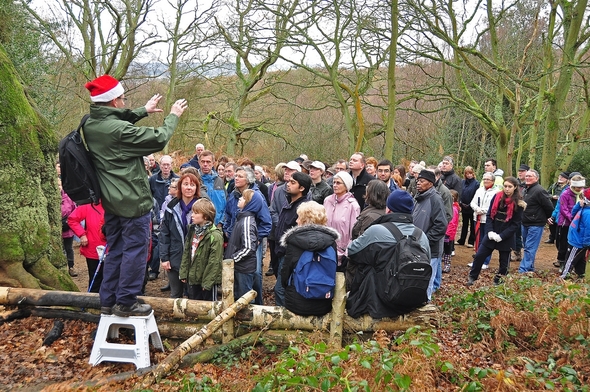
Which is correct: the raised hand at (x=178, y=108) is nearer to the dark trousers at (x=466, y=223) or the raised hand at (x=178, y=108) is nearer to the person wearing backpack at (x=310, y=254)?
the person wearing backpack at (x=310, y=254)

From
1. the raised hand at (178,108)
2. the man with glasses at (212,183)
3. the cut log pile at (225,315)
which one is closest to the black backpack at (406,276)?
the cut log pile at (225,315)

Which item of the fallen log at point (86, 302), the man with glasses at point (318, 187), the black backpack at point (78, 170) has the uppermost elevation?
the black backpack at point (78, 170)

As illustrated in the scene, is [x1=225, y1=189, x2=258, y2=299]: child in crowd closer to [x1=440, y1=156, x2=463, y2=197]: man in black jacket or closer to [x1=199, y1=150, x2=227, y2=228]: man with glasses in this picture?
[x1=199, y1=150, x2=227, y2=228]: man with glasses

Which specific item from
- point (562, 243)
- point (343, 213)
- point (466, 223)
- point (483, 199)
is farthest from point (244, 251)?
point (466, 223)

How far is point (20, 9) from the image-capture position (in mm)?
12375

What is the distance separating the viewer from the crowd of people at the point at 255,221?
3.99 metres

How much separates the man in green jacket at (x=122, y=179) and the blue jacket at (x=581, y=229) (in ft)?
23.0

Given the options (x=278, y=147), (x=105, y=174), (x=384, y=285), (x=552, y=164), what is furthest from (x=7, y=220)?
(x=278, y=147)

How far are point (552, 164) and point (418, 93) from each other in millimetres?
5172

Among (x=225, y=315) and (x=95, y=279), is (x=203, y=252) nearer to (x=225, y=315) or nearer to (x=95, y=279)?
(x=225, y=315)

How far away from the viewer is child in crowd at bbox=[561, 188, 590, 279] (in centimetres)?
764

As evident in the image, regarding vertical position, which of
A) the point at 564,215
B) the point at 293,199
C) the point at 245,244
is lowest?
the point at 564,215

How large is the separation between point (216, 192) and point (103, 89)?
4196mm

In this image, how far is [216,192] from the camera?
8016 millimetres
